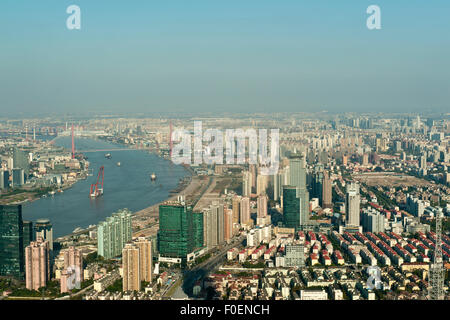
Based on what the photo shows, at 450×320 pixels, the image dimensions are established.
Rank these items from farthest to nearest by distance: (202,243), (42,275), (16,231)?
(202,243), (16,231), (42,275)

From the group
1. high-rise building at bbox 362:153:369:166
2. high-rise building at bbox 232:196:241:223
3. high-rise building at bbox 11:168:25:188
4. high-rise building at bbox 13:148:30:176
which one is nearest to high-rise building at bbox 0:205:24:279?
high-rise building at bbox 232:196:241:223

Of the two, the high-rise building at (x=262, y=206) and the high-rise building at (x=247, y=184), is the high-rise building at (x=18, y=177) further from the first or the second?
the high-rise building at (x=262, y=206)

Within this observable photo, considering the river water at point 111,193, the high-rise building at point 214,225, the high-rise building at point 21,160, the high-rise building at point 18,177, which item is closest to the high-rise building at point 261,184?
the river water at point 111,193

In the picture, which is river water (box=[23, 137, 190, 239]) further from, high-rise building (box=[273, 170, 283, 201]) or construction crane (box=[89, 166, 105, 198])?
high-rise building (box=[273, 170, 283, 201])

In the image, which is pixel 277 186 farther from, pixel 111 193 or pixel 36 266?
pixel 36 266

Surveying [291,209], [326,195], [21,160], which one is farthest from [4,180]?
[326,195]
